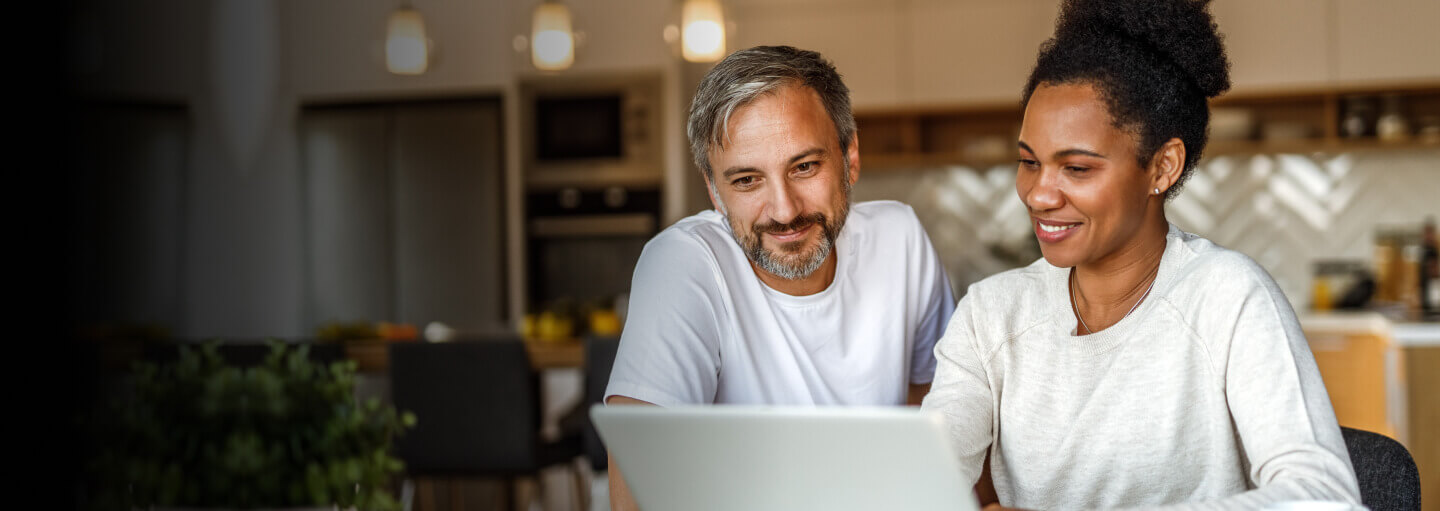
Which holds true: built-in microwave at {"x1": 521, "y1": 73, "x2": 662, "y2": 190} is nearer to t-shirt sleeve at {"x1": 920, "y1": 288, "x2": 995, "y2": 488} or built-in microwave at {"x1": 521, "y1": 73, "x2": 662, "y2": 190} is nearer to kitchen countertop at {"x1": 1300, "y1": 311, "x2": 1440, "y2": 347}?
kitchen countertop at {"x1": 1300, "y1": 311, "x2": 1440, "y2": 347}

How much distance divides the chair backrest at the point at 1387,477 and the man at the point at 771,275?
62 centimetres

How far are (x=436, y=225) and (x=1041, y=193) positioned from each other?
4.34m

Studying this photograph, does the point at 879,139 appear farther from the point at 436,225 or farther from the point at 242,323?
the point at 242,323

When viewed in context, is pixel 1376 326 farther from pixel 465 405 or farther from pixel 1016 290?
pixel 1016 290

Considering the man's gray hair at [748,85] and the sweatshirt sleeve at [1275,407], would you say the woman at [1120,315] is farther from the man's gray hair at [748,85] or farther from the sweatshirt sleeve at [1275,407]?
the man's gray hair at [748,85]

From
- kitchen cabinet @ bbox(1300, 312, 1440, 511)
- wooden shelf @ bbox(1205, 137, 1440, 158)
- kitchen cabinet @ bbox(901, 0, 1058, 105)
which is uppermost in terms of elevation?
kitchen cabinet @ bbox(901, 0, 1058, 105)

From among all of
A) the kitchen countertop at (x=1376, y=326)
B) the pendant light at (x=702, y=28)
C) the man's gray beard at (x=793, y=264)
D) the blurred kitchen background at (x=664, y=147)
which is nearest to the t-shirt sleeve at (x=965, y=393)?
the man's gray beard at (x=793, y=264)

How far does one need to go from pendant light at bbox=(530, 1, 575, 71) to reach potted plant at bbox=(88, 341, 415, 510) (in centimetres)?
260

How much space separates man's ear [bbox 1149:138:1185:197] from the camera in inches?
51.4

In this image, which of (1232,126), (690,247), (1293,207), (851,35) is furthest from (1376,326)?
(690,247)

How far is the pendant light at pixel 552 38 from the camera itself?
3.74m

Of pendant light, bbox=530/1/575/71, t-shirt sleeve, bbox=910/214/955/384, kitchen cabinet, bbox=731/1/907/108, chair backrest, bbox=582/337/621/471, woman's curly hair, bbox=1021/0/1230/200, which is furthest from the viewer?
kitchen cabinet, bbox=731/1/907/108

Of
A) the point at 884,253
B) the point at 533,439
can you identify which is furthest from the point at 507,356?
the point at 884,253

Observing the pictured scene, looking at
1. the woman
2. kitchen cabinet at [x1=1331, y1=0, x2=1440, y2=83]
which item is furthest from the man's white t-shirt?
kitchen cabinet at [x1=1331, y1=0, x2=1440, y2=83]
